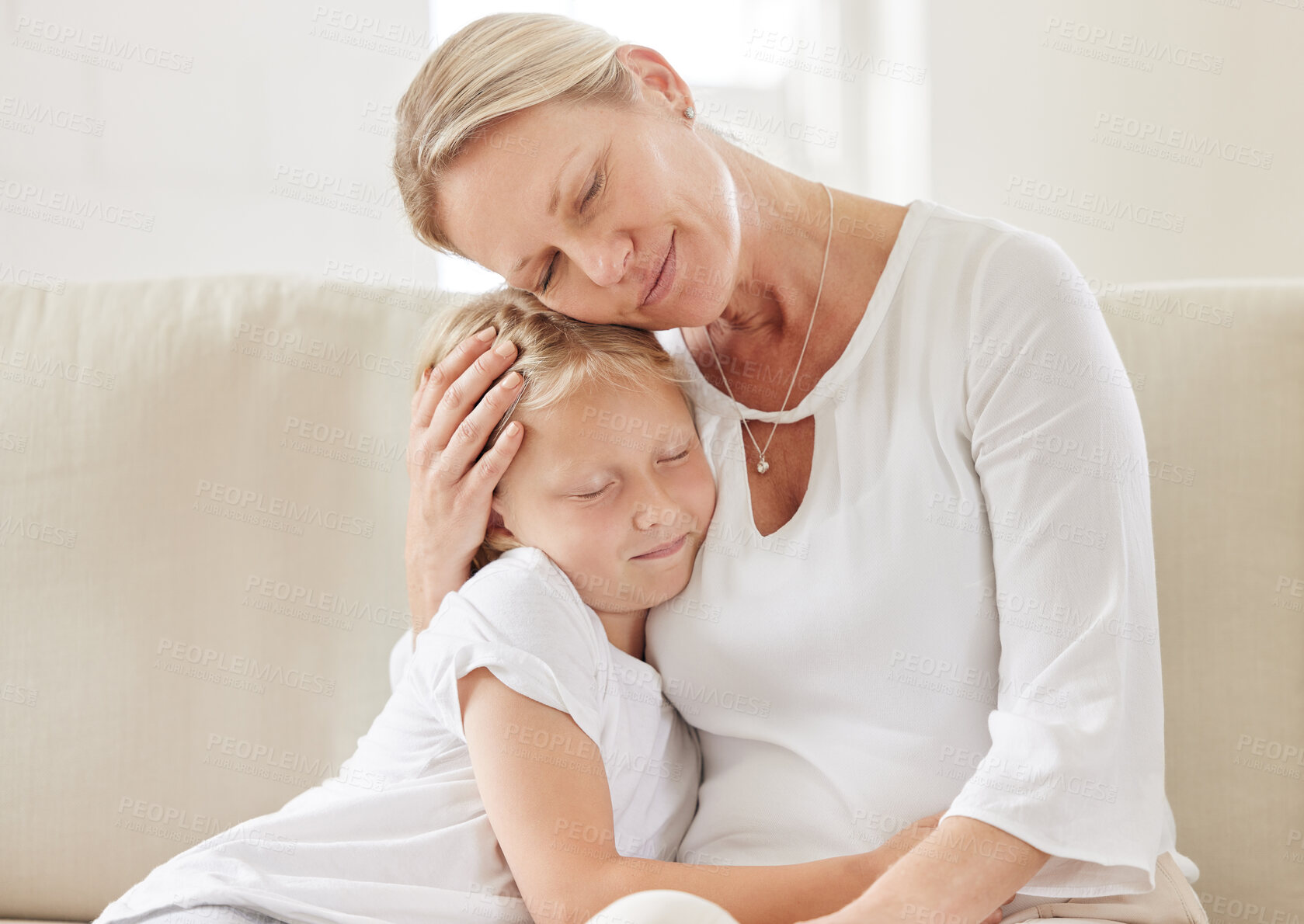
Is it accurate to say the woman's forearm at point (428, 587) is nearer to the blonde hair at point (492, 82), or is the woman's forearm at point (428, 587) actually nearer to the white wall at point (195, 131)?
the blonde hair at point (492, 82)

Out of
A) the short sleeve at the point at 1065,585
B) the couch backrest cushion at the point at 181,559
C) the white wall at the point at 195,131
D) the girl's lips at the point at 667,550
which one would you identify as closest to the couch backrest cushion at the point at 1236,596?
the short sleeve at the point at 1065,585

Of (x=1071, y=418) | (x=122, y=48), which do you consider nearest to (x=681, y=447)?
(x=1071, y=418)

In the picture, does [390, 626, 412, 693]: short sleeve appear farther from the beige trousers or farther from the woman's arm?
the woman's arm

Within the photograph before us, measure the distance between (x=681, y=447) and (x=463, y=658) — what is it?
0.32m

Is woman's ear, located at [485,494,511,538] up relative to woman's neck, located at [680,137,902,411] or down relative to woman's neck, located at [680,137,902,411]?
down

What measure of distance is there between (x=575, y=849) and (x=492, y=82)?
711 mm

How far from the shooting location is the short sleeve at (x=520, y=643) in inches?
38.7

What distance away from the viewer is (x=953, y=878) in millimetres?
853

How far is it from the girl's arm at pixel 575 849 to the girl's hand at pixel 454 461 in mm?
248

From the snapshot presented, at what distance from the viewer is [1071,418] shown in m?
0.96

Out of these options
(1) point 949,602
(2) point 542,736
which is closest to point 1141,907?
(1) point 949,602

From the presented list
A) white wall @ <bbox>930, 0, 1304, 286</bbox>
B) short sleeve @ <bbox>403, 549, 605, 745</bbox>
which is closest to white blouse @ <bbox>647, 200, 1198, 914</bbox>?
short sleeve @ <bbox>403, 549, 605, 745</bbox>

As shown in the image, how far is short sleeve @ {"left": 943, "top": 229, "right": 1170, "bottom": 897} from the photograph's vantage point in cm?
88

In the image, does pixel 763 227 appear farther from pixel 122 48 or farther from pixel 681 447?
pixel 122 48
